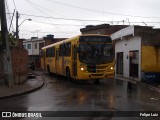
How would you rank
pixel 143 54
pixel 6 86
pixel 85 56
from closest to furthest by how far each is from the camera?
1. pixel 6 86
2. pixel 85 56
3. pixel 143 54

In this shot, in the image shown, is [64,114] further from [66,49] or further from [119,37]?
[119,37]

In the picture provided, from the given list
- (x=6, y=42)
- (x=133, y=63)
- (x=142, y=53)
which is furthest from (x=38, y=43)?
(x=6, y=42)

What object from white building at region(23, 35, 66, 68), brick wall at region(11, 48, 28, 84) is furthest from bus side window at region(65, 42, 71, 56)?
white building at region(23, 35, 66, 68)

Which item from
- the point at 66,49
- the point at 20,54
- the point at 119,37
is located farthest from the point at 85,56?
the point at 119,37

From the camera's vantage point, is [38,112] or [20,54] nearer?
[38,112]

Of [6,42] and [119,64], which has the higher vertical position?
[6,42]

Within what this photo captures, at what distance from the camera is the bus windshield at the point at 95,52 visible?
858 inches

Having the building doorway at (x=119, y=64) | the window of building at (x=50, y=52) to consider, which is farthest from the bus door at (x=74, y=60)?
the building doorway at (x=119, y=64)

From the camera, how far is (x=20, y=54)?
25.5 metres

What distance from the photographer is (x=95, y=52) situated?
21.9 metres

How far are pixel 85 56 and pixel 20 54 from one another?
236 inches

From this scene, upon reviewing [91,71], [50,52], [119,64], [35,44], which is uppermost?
[35,44]

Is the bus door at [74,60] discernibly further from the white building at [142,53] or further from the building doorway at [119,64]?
the building doorway at [119,64]

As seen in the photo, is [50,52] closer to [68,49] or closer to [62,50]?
[62,50]
